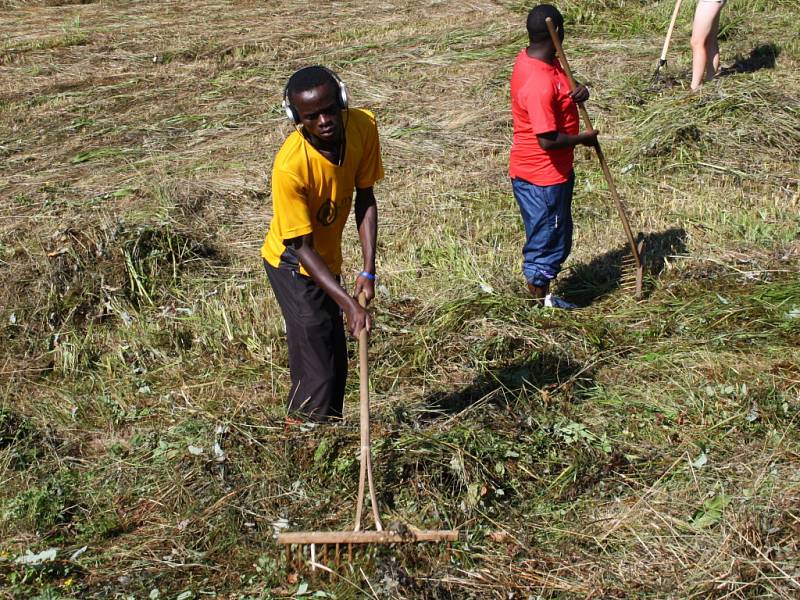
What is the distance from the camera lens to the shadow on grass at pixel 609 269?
5297 millimetres

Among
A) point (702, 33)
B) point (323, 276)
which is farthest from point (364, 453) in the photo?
point (702, 33)

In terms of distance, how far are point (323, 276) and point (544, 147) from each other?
1.68 meters

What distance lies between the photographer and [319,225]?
3.59m

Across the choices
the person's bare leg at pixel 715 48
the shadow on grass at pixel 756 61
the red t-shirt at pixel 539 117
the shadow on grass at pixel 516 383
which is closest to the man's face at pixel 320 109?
the shadow on grass at pixel 516 383

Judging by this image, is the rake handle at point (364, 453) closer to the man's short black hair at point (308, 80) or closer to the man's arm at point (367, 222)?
the man's arm at point (367, 222)

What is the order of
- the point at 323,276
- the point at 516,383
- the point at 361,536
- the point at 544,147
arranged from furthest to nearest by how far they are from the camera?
the point at 544,147
the point at 516,383
the point at 323,276
the point at 361,536

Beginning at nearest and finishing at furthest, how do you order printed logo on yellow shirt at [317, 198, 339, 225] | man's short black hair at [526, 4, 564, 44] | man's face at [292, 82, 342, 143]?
man's face at [292, 82, 342, 143]
printed logo on yellow shirt at [317, 198, 339, 225]
man's short black hair at [526, 4, 564, 44]

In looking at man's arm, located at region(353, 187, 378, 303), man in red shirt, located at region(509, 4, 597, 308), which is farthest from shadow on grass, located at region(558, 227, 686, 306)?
man's arm, located at region(353, 187, 378, 303)

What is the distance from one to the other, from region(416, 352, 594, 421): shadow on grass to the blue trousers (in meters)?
0.66

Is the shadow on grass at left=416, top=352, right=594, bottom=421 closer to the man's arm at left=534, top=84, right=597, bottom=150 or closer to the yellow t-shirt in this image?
the yellow t-shirt

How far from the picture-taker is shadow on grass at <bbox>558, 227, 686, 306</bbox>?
→ 530cm

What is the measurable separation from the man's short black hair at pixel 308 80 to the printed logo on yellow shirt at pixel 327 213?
437mm

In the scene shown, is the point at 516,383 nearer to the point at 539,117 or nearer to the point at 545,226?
A: the point at 545,226

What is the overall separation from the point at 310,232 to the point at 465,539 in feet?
4.10
